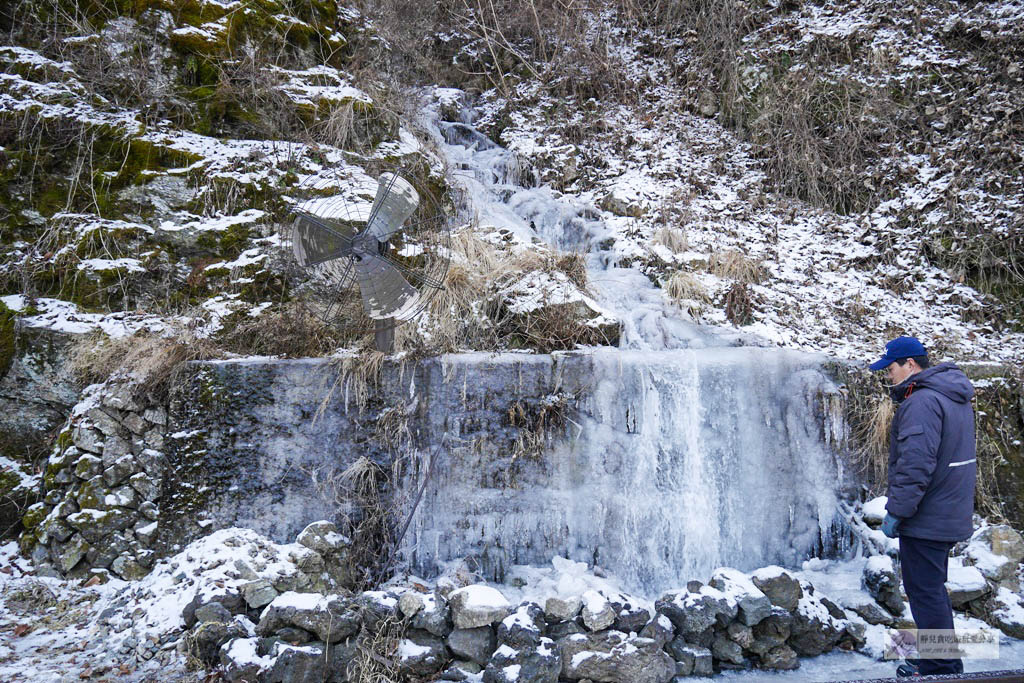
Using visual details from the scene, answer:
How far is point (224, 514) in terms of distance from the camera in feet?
13.6

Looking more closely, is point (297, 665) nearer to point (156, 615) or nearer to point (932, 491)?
point (156, 615)

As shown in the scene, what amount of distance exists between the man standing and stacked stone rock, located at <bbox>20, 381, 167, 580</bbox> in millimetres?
4513

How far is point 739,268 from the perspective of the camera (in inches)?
238

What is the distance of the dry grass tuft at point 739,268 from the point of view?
237 inches

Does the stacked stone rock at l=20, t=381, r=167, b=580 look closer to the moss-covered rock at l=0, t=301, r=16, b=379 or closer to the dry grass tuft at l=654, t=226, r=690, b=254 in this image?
the moss-covered rock at l=0, t=301, r=16, b=379

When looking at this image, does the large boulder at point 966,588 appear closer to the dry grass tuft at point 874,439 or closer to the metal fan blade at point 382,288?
the dry grass tuft at point 874,439

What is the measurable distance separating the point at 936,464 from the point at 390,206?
3594 mm

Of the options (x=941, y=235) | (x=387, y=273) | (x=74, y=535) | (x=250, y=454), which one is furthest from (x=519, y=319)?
(x=941, y=235)

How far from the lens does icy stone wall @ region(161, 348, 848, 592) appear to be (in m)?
4.25

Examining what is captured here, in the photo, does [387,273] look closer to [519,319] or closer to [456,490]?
[519,319]

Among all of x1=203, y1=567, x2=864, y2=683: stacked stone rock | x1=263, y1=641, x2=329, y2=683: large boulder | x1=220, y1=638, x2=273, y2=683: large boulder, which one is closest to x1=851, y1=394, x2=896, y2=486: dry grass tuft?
x1=203, y1=567, x2=864, y2=683: stacked stone rock

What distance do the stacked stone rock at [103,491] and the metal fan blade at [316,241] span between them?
63.0 inches

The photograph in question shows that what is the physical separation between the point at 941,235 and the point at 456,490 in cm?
550

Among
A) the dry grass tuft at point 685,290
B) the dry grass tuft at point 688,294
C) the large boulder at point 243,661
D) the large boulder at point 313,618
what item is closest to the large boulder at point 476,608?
the large boulder at point 313,618
